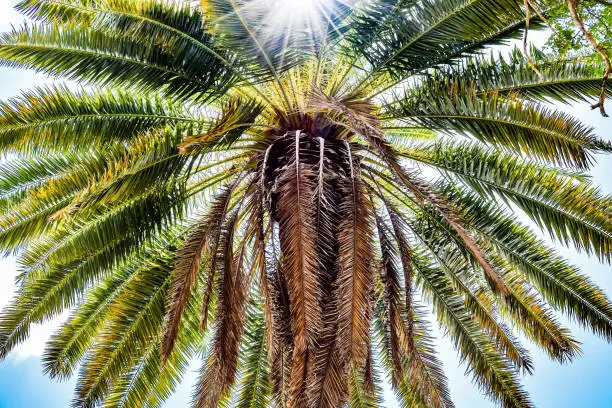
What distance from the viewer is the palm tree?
6195 mm

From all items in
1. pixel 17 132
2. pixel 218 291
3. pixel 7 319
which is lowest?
pixel 7 319

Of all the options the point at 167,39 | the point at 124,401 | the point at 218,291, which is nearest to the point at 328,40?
the point at 167,39

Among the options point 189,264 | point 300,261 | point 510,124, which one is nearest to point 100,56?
point 189,264

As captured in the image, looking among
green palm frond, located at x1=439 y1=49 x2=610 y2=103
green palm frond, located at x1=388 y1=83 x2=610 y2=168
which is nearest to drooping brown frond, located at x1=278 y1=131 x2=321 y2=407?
green palm frond, located at x1=388 y1=83 x2=610 y2=168

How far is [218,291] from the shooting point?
6.62 m

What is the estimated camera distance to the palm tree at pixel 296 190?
20.3 ft

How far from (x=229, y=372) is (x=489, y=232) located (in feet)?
12.4

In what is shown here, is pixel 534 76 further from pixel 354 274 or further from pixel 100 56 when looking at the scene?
pixel 100 56

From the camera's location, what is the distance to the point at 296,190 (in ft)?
20.4

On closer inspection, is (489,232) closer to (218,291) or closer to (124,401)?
(218,291)

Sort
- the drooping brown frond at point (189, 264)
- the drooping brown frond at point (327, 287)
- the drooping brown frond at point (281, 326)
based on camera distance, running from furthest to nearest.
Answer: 1. the drooping brown frond at point (281, 326)
2. the drooping brown frond at point (189, 264)
3. the drooping brown frond at point (327, 287)

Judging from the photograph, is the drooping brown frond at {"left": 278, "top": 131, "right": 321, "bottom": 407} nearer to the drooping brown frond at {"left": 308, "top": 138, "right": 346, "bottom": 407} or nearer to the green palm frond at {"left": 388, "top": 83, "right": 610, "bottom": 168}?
the drooping brown frond at {"left": 308, "top": 138, "right": 346, "bottom": 407}

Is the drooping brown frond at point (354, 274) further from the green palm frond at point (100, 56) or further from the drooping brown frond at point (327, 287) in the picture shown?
the green palm frond at point (100, 56)

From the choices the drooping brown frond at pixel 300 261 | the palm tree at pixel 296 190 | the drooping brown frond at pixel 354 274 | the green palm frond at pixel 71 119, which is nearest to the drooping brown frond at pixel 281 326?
the palm tree at pixel 296 190
